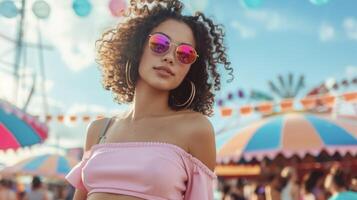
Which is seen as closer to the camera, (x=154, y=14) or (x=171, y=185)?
(x=171, y=185)

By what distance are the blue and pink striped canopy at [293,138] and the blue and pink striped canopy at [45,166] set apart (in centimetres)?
617

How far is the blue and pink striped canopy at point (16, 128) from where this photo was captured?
5041mm

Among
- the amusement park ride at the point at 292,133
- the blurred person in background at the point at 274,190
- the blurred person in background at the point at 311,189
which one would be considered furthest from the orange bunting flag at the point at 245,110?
the blurred person in background at the point at 274,190

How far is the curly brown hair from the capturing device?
5.92 ft

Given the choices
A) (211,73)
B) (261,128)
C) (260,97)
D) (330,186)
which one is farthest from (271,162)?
(260,97)

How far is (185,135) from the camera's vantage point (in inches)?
62.2

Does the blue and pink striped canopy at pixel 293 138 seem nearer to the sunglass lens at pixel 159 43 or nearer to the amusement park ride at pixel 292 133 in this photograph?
the amusement park ride at pixel 292 133

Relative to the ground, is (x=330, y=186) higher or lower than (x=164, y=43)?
lower

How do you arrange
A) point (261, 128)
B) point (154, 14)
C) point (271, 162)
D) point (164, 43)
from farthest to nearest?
point (271, 162)
point (261, 128)
point (154, 14)
point (164, 43)

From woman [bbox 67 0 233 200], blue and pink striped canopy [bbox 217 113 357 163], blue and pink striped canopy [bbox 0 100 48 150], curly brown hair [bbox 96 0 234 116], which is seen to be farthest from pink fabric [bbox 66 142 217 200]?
blue and pink striped canopy [bbox 217 113 357 163]

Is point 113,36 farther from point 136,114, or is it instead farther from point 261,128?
point 261,128

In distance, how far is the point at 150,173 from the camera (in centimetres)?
149

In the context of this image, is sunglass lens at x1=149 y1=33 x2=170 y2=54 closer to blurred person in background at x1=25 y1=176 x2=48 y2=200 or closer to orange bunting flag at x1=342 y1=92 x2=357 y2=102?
orange bunting flag at x1=342 y1=92 x2=357 y2=102

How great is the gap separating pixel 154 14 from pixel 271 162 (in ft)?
33.4
